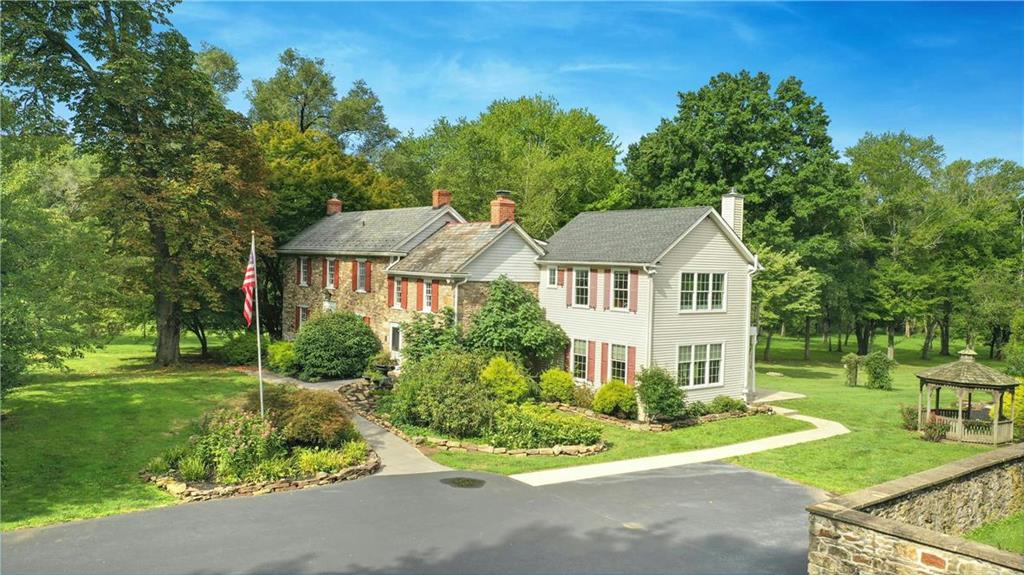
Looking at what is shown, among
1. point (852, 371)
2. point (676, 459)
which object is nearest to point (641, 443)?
point (676, 459)

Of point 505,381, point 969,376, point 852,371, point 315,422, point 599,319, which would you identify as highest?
point 599,319

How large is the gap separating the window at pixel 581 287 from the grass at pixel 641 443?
228 inches

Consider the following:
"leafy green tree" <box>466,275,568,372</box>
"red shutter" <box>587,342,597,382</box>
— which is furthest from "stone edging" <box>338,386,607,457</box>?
"leafy green tree" <box>466,275,568,372</box>

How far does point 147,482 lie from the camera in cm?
1585

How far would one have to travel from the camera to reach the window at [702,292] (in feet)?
87.7

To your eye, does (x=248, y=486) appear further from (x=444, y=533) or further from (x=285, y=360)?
(x=285, y=360)

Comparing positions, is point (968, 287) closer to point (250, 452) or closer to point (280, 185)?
point (280, 185)

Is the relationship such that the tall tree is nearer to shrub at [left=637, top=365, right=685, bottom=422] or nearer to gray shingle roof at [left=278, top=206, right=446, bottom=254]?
gray shingle roof at [left=278, top=206, right=446, bottom=254]

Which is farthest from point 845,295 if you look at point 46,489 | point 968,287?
point 46,489

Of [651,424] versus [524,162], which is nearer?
[651,424]

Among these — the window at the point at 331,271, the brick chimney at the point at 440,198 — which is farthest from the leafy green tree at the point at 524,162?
the window at the point at 331,271

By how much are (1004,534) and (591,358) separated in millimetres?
15406

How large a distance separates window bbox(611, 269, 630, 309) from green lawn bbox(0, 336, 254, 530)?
585 inches

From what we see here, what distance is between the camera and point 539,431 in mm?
21078
